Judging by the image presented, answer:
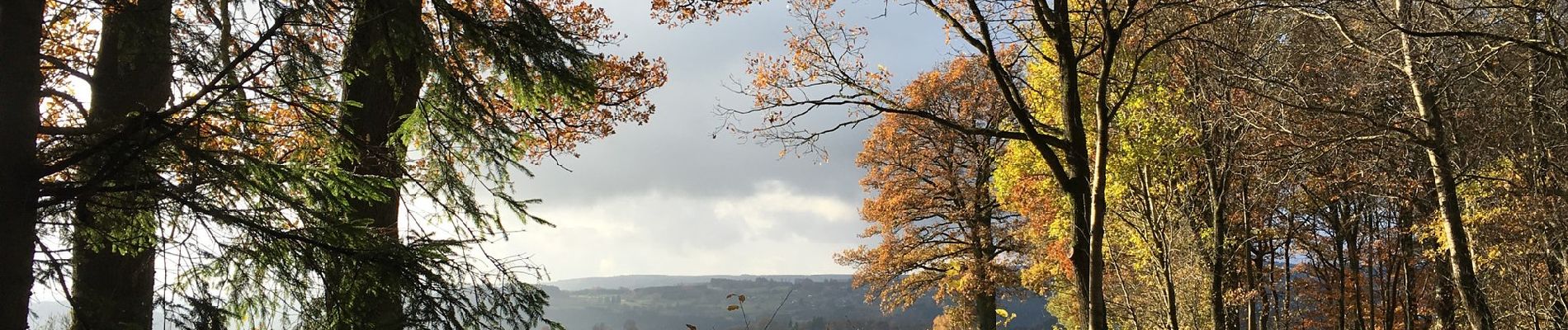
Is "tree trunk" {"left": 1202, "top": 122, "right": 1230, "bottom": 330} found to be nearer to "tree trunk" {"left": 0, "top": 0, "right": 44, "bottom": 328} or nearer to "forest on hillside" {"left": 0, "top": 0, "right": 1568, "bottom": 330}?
"forest on hillside" {"left": 0, "top": 0, "right": 1568, "bottom": 330}

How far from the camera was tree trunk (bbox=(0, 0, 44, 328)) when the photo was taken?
3012mm

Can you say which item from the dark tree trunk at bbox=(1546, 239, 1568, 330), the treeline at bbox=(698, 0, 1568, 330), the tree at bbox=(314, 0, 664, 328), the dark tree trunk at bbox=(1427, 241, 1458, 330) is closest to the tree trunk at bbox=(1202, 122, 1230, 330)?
the treeline at bbox=(698, 0, 1568, 330)

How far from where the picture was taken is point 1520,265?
11000 millimetres

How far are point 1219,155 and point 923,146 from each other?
27.5ft

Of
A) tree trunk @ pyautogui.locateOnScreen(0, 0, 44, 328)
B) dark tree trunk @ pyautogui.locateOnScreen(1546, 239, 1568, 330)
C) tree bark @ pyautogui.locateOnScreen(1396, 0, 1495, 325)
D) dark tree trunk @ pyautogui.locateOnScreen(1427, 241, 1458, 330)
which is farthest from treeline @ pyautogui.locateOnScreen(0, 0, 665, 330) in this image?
dark tree trunk @ pyautogui.locateOnScreen(1427, 241, 1458, 330)

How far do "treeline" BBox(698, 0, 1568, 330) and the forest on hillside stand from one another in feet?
0.21

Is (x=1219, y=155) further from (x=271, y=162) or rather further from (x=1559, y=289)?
(x=271, y=162)

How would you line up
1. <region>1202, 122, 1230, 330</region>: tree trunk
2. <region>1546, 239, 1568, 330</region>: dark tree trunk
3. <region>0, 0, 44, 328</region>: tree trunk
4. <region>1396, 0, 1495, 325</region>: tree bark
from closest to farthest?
<region>0, 0, 44, 328</region>: tree trunk, <region>1396, 0, 1495, 325</region>: tree bark, <region>1546, 239, 1568, 330</region>: dark tree trunk, <region>1202, 122, 1230, 330</region>: tree trunk

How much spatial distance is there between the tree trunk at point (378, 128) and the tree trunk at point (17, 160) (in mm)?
1073

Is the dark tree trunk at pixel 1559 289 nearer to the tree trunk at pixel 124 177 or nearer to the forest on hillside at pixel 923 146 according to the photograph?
the forest on hillside at pixel 923 146

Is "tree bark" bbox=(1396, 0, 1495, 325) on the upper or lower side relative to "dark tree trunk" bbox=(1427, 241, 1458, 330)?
upper

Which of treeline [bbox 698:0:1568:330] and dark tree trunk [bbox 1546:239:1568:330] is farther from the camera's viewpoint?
dark tree trunk [bbox 1546:239:1568:330]

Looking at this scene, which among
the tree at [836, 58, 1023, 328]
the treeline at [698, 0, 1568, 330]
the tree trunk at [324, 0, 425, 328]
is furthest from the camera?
the tree at [836, 58, 1023, 328]

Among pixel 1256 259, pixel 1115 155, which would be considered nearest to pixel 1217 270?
pixel 1115 155
